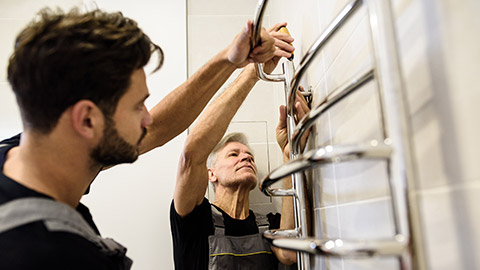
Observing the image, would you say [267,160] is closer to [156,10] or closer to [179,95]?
[179,95]

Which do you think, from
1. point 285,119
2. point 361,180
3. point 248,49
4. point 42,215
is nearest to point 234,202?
point 285,119

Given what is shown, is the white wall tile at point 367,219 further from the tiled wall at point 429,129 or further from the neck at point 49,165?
the neck at point 49,165

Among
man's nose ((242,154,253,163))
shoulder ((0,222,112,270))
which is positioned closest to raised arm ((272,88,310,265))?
man's nose ((242,154,253,163))

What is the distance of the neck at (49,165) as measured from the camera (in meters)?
0.70

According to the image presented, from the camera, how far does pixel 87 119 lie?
74 centimetres

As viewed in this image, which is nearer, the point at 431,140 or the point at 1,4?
the point at 431,140

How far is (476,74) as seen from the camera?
0.42 meters

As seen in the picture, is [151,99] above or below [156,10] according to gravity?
below

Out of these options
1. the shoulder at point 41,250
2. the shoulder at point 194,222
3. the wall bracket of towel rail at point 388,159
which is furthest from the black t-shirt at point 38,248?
the shoulder at point 194,222

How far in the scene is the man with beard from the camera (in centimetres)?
63

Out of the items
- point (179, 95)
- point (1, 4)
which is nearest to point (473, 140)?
point (179, 95)

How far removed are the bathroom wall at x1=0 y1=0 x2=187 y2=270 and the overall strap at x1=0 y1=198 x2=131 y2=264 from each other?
3.55ft

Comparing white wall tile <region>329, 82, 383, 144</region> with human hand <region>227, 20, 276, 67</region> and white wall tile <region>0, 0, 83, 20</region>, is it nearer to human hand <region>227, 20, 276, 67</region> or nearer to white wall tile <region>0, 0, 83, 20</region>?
human hand <region>227, 20, 276, 67</region>

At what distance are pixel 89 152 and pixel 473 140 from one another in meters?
0.68
